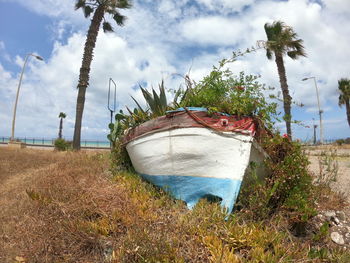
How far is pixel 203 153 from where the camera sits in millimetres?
3533

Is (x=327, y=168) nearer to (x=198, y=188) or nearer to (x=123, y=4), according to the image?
(x=198, y=188)

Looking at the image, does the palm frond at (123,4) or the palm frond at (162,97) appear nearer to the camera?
the palm frond at (162,97)

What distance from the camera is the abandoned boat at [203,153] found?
11.3 feet

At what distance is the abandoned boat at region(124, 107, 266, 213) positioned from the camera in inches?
136

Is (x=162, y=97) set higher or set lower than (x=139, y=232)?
higher

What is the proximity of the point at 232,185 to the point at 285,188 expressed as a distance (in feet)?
2.16

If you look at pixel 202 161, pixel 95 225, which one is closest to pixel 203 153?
pixel 202 161

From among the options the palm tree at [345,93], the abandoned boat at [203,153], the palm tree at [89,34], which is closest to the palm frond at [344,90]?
the palm tree at [345,93]

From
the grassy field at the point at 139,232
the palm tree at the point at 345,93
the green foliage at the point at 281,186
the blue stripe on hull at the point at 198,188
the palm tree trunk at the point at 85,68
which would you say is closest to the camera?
the grassy field at the point at 139,232

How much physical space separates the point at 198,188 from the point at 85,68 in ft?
41.0

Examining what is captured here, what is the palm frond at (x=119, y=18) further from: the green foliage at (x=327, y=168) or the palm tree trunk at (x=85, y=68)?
the green foliage at (x=327, y=168)

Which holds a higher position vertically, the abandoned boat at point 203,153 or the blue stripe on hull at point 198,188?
the abandoned boat at point 203,153

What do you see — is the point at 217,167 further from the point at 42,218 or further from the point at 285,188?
the point at 42,218

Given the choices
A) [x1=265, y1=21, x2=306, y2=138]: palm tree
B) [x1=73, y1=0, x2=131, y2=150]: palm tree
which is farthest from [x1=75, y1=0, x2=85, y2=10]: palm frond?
[x1=265, y1=21, x2=306, y2=138]: palm tree
